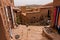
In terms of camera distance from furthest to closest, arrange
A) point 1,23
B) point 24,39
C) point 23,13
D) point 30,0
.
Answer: point 23,13 < point 24,39 < point 30,0 < point 1,23

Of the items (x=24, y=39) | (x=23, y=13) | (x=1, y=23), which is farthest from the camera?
(x=23, y=13)

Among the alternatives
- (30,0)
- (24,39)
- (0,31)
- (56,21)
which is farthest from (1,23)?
(56,21)

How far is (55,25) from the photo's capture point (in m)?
5.90

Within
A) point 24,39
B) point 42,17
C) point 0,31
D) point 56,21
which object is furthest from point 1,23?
point 42,17

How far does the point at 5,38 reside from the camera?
1.04 m

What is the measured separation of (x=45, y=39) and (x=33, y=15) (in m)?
3.80

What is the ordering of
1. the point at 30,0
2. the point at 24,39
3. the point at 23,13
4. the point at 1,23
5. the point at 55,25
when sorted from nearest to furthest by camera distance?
the point at 1,23 < the point at 30,0 < the point at 24,39 < the point at 55,25 < the point at 23,13

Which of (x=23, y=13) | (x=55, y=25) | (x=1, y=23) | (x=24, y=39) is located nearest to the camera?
(x=1, y=23)

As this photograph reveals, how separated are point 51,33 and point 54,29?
20.0 inches

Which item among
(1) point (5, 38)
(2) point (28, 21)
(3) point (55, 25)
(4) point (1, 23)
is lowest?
(2) point (28, 21)

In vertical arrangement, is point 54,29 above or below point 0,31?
below

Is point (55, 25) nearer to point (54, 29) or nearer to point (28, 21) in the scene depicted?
point (54, 29)

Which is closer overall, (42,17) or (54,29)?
(54,29)

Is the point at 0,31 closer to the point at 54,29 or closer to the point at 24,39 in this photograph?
the point at 24,39
